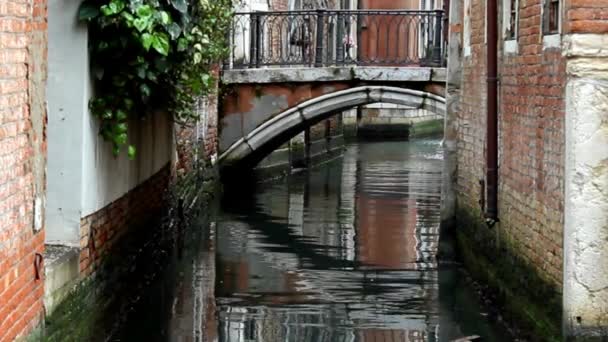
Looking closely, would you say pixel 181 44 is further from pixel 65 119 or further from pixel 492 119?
pixel 492 119

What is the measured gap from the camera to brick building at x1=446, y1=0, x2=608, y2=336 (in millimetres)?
7387

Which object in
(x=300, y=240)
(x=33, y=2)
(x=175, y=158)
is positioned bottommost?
(x=300, y=240)

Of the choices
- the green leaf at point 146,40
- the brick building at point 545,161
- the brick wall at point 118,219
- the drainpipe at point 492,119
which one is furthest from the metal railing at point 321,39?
the green leaf at point 146,40

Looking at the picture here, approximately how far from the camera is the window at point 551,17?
26.6 feet

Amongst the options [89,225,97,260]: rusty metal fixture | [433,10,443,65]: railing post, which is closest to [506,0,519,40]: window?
[89,225,97,260]: rusty metal fixture

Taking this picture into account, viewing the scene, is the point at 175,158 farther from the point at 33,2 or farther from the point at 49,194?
the point at 33,2

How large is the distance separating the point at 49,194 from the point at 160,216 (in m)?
4.45

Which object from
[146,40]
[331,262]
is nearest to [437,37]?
[331,262]

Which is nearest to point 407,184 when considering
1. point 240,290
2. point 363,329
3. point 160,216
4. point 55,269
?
point 160,216

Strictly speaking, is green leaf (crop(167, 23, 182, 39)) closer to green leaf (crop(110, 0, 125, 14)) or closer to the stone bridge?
green leaf (crop(110, 0, 125, 14))

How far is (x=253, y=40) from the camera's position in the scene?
18.9 metres

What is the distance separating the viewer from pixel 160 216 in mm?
12711

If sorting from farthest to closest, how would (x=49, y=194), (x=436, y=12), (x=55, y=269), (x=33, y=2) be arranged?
(x=436, y=12) < (x=49, y=194) < (x=55, y=269) < (x=33, y=2)

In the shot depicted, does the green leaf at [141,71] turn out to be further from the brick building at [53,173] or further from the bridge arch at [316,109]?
the bridge arch at [316,109]
